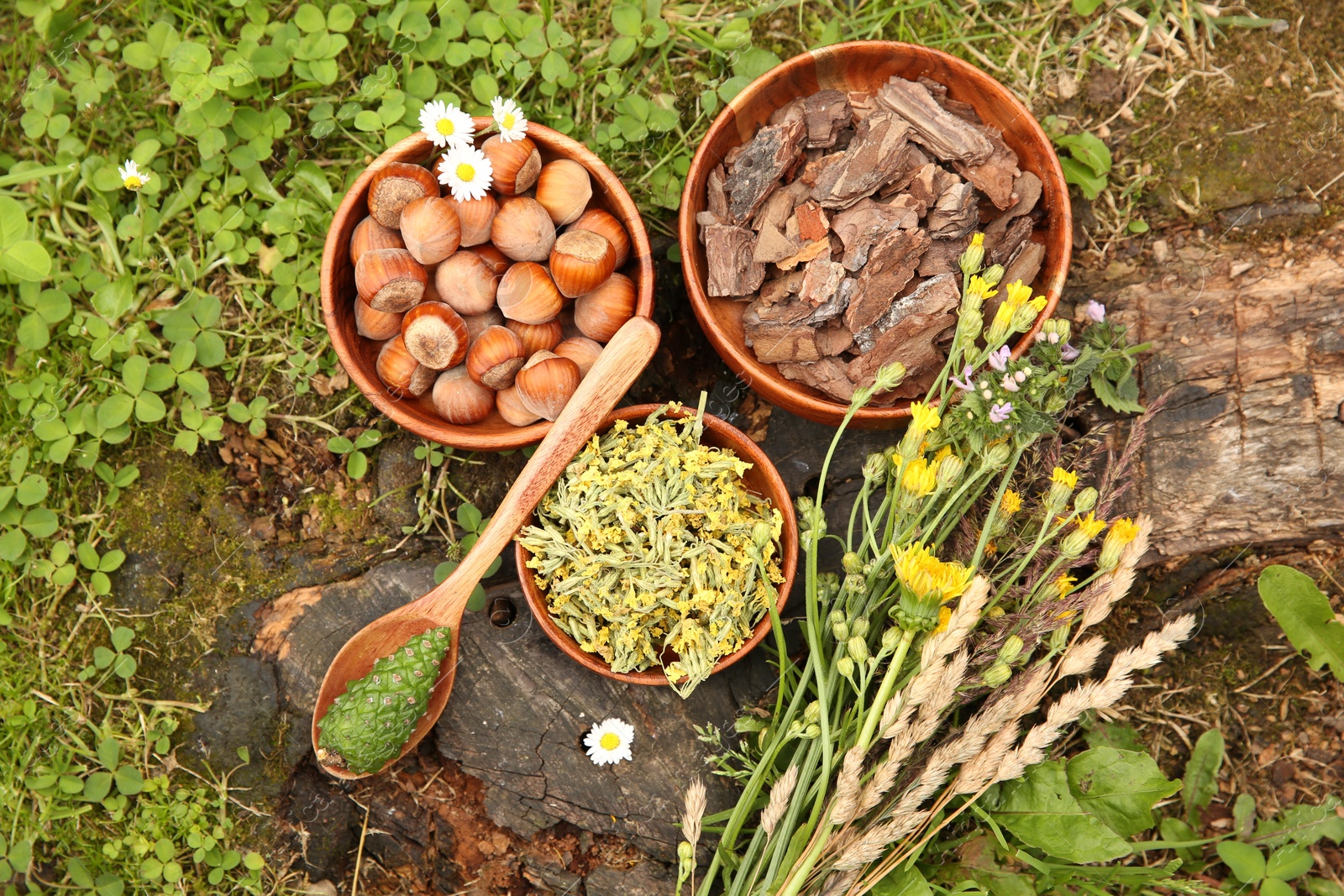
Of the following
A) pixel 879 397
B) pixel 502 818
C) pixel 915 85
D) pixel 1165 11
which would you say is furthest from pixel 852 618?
pixel 1165 11

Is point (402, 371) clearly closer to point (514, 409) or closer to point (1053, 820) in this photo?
point (514, 409)

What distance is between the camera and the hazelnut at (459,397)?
234cm

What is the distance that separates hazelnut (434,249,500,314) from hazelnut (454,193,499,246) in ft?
0.14

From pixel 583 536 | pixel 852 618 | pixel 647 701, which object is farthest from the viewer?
pixel 647 701

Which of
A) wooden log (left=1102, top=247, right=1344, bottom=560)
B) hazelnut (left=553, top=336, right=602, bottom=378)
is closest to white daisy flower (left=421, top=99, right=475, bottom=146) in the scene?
hazelnut (left=553, top=336, right=602, bottom=378)

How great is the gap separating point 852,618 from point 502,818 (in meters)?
1.19

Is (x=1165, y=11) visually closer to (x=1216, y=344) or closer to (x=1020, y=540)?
(x=1216, y=344)

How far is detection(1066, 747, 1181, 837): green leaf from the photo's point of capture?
7.50ft

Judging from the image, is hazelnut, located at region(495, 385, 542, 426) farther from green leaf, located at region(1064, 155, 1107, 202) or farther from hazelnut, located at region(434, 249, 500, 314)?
green leaf, located at region(1064, 155, 1107, 202)

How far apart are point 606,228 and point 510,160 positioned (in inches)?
12.1

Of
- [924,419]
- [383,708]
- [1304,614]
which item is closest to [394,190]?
[383,708]

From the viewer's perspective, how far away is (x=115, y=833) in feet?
8.62

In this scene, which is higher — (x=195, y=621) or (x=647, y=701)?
(x=195, y=621)

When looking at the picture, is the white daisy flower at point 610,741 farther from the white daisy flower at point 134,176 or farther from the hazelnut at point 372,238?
the white daisy flower at point 134,176
